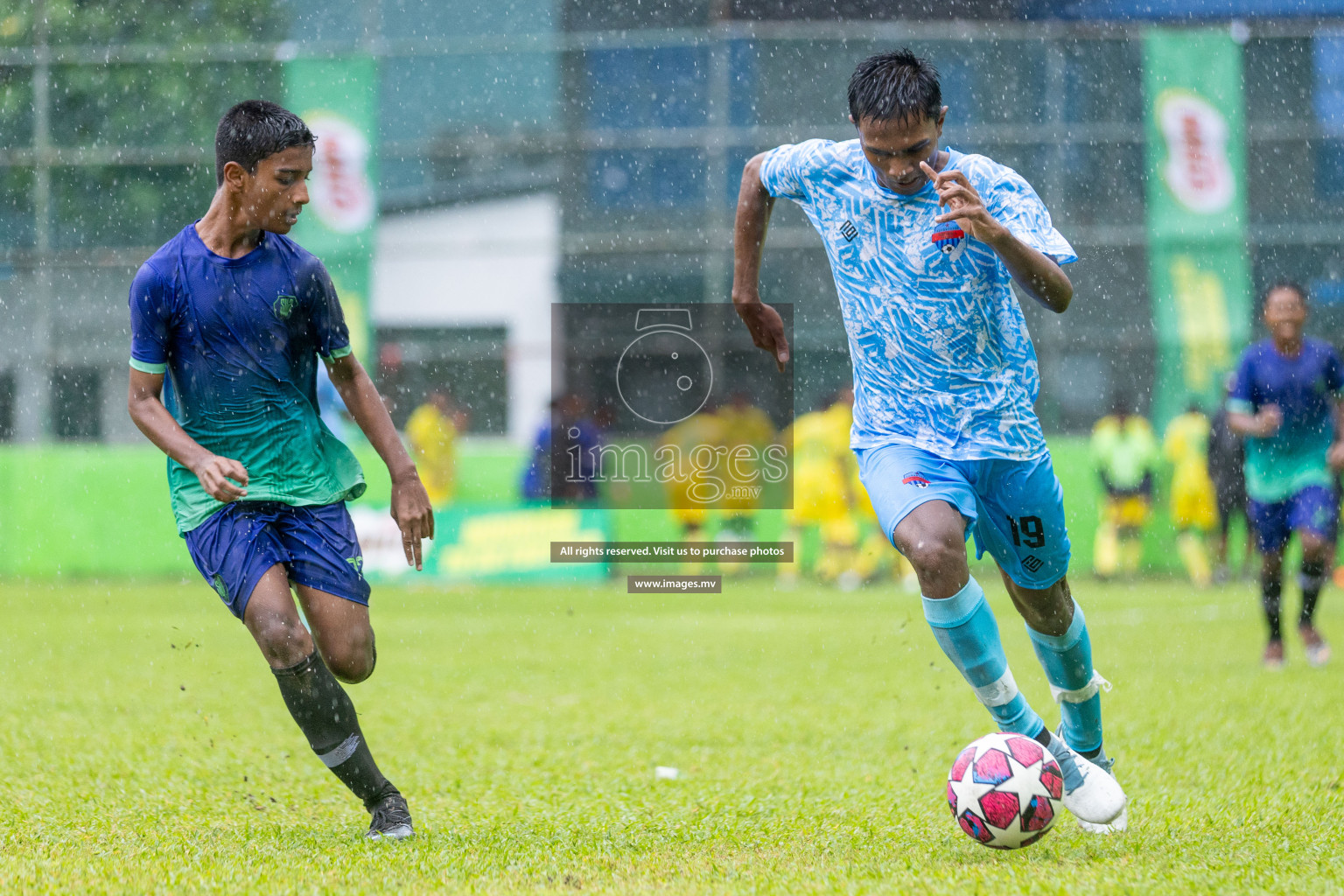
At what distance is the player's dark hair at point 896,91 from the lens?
3.89m

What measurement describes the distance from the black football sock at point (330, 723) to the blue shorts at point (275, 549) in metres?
0.24

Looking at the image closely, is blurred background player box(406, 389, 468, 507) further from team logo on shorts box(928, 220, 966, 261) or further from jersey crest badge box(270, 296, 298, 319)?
team logo on shorts box(928, 220, 966, 261)

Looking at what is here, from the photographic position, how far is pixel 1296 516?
27.2 feet

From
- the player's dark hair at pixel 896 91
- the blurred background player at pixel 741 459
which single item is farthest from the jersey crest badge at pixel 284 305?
the blurred background player at pixel 741 459

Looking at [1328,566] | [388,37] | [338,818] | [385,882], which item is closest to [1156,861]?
[385,882]

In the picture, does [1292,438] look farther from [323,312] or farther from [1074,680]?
[323,312]

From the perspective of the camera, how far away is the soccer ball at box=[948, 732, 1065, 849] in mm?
3699

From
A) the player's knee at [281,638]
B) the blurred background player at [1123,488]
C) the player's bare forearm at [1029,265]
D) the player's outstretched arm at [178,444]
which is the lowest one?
the blurred background player at [1123,488]

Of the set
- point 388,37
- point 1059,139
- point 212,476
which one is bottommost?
point 212,476

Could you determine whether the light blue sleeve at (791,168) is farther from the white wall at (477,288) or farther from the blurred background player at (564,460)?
the white wall at (477,288)

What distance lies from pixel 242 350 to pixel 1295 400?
6067mm

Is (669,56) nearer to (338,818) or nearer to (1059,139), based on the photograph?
(1059,139)

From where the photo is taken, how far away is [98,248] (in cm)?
1902

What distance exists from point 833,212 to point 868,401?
56 cm
